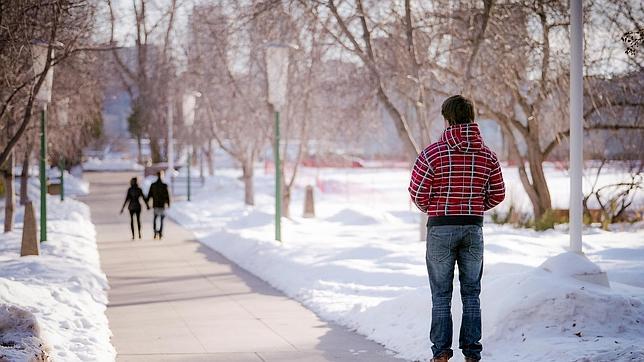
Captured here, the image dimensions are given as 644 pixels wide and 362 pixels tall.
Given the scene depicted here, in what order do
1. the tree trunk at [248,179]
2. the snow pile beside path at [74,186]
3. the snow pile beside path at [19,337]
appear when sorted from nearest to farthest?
the snow pile beside path at [19,337] < the tree trunk at [248,179] < the snow pile beside path at [74,186]

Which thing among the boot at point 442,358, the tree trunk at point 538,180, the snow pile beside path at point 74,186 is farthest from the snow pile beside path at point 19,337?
the snow pile beside path at point 74,186

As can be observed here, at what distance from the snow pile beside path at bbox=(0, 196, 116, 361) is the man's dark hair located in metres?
3.20

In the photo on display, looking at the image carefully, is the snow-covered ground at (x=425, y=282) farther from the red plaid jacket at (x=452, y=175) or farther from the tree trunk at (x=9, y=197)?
the tree trunk at (x=9, y=197)

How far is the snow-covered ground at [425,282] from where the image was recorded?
297 inches

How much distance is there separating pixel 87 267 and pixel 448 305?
9.28 meters

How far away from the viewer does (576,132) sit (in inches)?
356

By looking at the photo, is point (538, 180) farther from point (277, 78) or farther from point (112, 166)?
point (112, 166)

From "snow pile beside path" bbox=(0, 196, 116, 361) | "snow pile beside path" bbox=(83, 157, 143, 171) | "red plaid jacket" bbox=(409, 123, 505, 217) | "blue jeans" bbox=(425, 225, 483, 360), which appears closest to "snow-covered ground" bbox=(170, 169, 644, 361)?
"blue jeans" bbox=(425, 225, 483, 360)

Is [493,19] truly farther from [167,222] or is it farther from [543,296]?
[167,222]

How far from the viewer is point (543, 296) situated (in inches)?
308

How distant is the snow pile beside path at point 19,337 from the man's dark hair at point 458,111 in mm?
3131

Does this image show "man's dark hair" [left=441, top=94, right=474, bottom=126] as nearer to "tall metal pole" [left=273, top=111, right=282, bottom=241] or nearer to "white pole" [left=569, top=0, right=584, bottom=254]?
"white pole" [left=569, top=0, right=584, bottom=254]

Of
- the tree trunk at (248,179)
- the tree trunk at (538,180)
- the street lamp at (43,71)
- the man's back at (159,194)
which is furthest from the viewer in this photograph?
the tree trunk at (248,179)

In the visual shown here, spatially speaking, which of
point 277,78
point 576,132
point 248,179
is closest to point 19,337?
point 576,132
